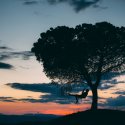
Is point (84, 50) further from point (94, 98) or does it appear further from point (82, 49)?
point (94, 98)

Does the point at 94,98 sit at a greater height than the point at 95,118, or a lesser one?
greater

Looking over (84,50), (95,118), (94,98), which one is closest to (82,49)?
(84,50)

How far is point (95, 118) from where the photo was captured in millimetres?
50250

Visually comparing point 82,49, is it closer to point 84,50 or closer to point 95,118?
point 84,50

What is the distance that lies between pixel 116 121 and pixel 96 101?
8.54 m

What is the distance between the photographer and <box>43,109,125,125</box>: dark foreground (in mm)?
48494

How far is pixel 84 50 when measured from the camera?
184 ft

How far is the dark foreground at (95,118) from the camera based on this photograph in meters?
48.5

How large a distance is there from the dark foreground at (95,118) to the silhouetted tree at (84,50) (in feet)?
11.6

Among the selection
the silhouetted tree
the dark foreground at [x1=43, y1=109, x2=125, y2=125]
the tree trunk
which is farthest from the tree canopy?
the dark foreground at [x1=43, y1=109, x2=125, y2=125]

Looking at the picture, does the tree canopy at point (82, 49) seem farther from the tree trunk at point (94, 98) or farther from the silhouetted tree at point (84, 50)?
the tree trunk at point (94, 98)

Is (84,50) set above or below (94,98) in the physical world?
above

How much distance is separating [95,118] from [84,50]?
12.7m

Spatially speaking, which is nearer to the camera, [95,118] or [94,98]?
[95,118]
